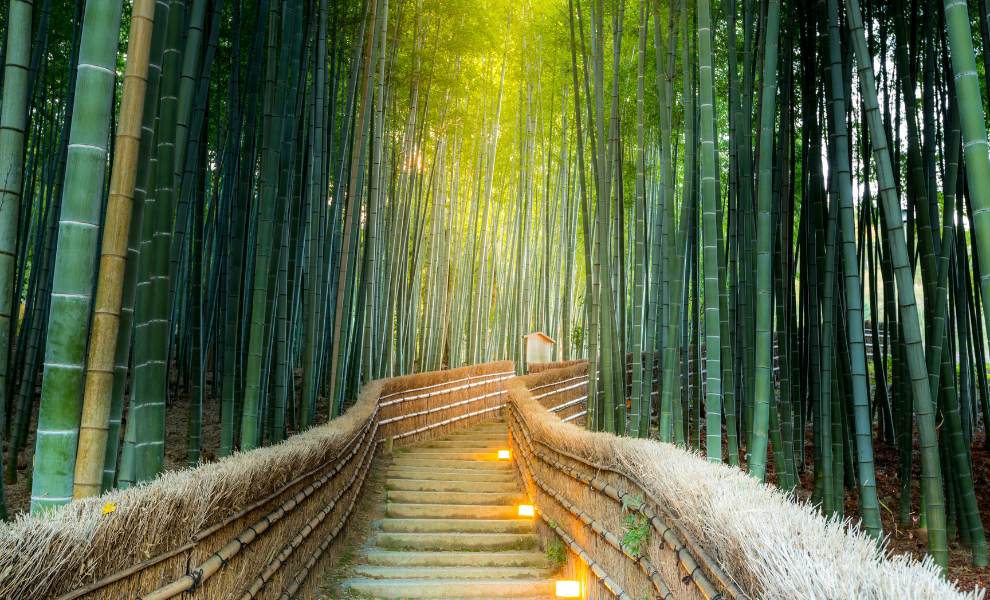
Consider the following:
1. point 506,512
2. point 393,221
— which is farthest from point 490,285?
point 506,512

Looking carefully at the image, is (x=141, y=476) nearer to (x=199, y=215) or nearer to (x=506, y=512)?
(x=199, y=215)

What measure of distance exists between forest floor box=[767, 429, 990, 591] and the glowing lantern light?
113 cm

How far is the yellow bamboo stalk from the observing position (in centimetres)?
166

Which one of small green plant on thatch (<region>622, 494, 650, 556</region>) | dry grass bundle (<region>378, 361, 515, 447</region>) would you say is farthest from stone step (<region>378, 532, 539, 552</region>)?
small green plant on thatch (<region>622, 494, 650, 556</region>)

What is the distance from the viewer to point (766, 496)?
5.33ft

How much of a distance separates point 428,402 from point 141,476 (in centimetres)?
404

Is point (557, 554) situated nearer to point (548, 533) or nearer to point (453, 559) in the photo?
point (548, 533)

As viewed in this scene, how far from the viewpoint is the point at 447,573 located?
10.6 feet

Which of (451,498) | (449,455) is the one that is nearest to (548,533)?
(451,498)

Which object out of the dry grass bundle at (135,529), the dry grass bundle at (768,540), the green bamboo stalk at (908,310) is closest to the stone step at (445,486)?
the dry grass bundle at (135,529)

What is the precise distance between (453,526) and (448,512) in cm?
21

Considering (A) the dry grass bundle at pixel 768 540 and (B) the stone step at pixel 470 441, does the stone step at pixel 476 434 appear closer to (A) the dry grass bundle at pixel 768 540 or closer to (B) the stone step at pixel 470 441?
(B) the stone step at pixel 470 441

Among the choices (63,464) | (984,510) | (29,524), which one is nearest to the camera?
(29,524)

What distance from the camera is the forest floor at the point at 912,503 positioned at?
2854 mm
